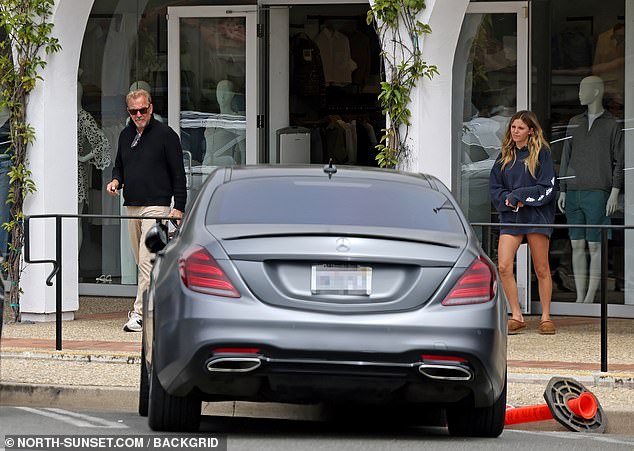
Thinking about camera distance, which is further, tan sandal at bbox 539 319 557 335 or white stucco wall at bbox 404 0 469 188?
tan sandal at bbox 539 319 557 335

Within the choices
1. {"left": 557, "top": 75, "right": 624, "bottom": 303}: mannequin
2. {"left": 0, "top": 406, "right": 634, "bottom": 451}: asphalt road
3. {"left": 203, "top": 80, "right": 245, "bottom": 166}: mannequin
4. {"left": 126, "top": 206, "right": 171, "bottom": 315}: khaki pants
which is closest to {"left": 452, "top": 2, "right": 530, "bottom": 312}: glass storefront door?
{"left": 557, "top": 75, "right": 624, "bottom": 303}: mannequin

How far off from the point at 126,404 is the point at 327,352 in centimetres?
283

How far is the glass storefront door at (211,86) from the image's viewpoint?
1505cm

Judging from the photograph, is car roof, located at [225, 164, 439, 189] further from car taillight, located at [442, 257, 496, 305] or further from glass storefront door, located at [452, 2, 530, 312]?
glass storefront door, located at [452, 2, 530, 312]

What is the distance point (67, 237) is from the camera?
1295 cm

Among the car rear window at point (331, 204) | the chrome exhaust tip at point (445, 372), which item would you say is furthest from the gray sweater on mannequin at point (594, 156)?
the chrome exhaust tip at point (445, 372)

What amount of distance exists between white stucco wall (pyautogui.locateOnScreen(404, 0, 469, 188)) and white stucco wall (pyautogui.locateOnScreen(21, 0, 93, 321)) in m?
3.21

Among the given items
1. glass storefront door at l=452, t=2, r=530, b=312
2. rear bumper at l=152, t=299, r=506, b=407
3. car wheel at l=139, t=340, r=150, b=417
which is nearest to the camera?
rear bumper at l=152, t=299, r=506, b=407

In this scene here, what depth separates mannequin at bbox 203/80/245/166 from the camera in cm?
1524

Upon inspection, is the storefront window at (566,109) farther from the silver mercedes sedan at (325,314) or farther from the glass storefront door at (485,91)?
the silver mercedes sedan at (325,314)

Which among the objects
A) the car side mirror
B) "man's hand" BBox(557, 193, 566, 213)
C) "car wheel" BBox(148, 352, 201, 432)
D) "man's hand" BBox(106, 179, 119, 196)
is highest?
"man's hand" BBox(106, 179, 119, 196)

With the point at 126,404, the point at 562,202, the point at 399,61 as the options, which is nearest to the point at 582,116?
the point at 562,202

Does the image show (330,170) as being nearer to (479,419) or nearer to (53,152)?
(479,419)

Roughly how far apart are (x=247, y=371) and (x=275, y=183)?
126 cm
